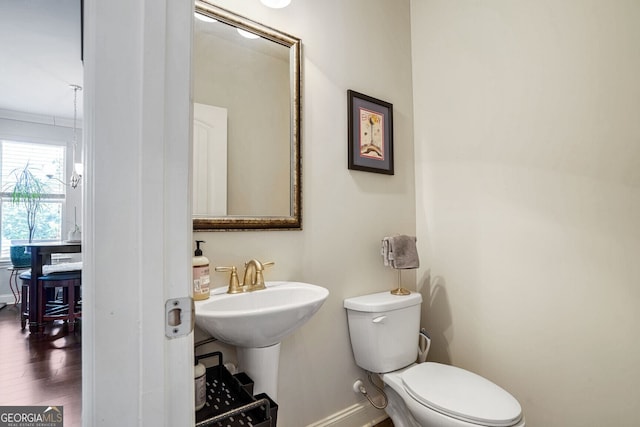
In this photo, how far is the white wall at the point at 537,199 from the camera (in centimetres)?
131

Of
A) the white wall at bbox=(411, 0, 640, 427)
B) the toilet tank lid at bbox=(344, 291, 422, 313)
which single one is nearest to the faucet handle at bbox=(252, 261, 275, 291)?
the toilet tank lid at bbox=(344, 291, 422, 313)

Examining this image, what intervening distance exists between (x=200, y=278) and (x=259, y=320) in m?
0.27

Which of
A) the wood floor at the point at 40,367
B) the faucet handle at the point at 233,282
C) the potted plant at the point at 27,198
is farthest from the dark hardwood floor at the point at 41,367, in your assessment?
the faucet handle at the point at 233,282

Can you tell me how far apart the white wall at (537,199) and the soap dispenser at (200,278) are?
1.38 m

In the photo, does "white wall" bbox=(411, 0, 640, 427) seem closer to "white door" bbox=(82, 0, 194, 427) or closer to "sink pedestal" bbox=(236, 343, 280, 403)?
"sink pedestal" bbox=(236, 343, 280, 403)

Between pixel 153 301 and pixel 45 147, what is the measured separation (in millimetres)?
618

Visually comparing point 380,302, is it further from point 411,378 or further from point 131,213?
point 131,213

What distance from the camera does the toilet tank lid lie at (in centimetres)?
155

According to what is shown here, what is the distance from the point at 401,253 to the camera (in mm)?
→ 1714

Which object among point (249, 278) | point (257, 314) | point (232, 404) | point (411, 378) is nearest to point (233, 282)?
point (249, 278)

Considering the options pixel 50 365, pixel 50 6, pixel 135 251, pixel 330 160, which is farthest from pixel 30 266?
pixel 330 160

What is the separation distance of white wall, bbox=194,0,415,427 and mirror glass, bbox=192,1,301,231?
0.06 m

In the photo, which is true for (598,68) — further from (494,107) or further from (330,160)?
(330,160)

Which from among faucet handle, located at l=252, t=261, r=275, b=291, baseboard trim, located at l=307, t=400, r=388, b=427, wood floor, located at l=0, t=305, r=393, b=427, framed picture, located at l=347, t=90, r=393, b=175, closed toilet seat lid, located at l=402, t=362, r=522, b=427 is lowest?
baseboard trim, located at l=307, t=400, r=388, b=427
